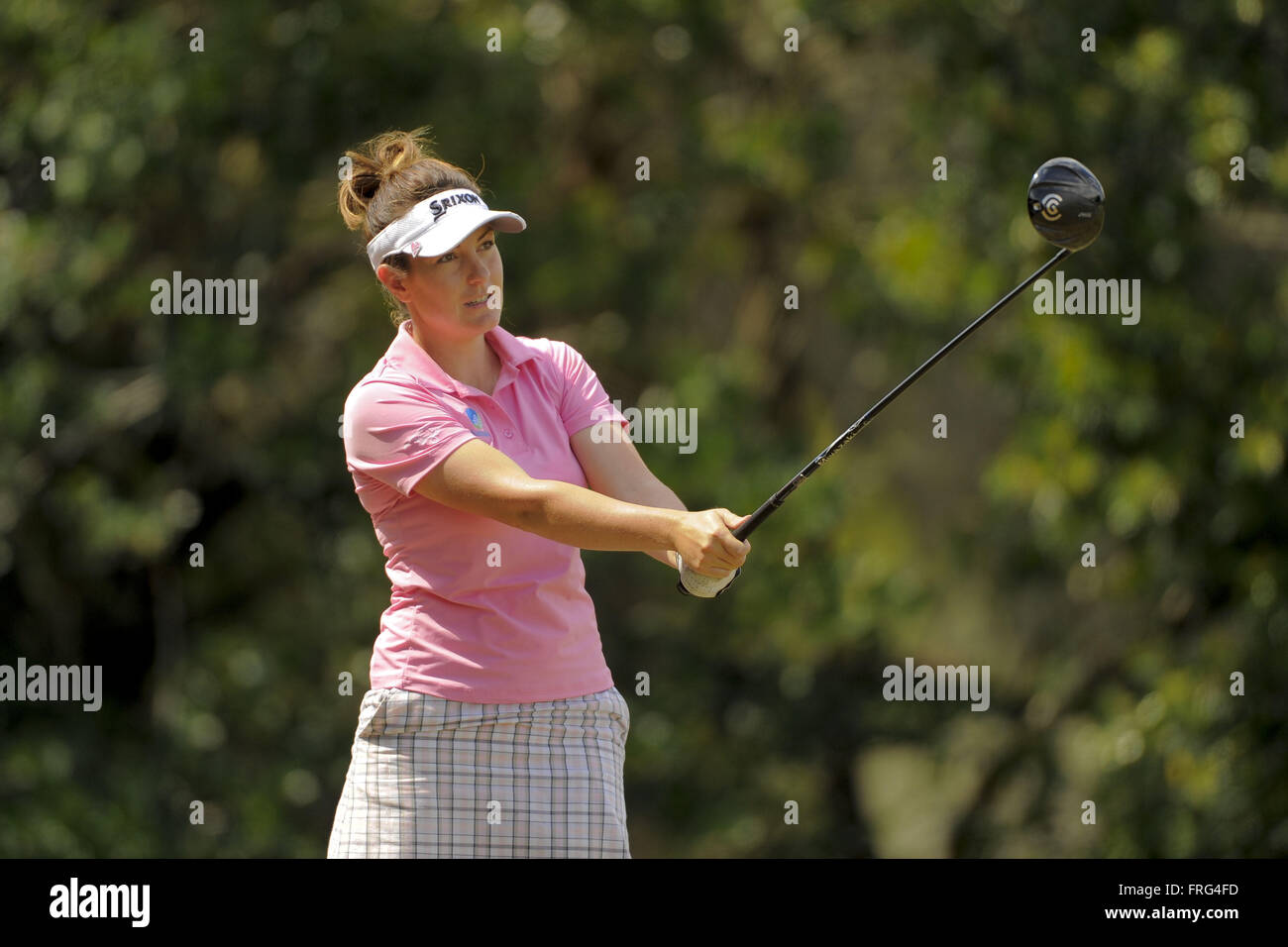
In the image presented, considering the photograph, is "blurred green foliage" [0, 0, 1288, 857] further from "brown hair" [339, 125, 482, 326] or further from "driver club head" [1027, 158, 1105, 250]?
"brown hair" [339, 125, 482, 326]

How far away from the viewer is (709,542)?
2.67 m

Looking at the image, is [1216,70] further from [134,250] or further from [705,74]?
[134,250]

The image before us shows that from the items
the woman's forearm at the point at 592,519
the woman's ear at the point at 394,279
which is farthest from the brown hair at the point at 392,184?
the woman's forearm at the point at 592,519

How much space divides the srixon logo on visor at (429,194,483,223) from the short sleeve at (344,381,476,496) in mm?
320

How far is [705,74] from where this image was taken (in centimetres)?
830

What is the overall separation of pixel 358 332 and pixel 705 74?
216cm

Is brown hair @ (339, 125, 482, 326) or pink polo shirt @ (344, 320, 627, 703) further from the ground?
brown hair @ (339, 125, 482, 326)

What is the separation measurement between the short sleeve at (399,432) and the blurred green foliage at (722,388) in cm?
451

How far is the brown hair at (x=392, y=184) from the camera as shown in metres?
3.03

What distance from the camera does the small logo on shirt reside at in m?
2.92

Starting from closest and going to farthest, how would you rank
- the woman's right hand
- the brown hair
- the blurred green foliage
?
1. the woman's right hand
2. the brown hair
3. the blurred green foliage

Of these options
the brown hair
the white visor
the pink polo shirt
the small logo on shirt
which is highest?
the brown hair

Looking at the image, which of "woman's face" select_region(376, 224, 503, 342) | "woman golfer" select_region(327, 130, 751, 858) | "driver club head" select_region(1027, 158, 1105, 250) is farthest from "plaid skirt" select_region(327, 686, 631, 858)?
"driver club head" select_region(1027, 158, 1105, 250)
